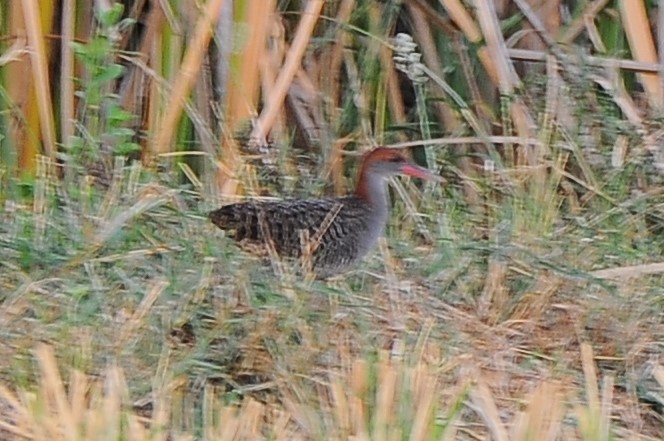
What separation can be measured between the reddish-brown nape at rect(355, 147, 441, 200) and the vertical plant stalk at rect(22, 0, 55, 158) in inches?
34.0

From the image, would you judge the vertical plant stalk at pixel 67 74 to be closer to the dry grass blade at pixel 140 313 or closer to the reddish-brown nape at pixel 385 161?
the reddish-brown nape at pixel 385 161

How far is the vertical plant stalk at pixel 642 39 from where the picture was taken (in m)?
4.93

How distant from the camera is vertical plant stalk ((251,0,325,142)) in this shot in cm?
477

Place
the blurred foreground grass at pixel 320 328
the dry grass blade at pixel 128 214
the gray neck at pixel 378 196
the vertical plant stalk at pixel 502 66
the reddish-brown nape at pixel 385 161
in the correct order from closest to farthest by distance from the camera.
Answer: the blurred foreground grass at pixel 320 328 → the dry grass blade at pixel 128 214 → the gray neck at pixel 378 196 → the reddish-brown nape at pixel 385 161 → the vertical plant stalk at pixel 502 66

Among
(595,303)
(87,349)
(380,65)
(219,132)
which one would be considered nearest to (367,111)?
(380,65)

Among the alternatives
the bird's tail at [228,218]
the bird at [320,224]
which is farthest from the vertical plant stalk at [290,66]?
the bird's tail at [228,218]

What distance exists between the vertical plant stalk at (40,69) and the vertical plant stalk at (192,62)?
1.05ft

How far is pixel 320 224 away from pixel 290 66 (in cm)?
76

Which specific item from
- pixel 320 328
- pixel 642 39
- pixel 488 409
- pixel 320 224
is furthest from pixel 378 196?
pixel 488 409

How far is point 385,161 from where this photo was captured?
15.0 feet

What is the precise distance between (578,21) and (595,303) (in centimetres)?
140

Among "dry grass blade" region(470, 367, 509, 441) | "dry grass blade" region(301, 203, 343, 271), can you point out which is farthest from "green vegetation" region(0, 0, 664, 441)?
"dry grass blade" region(301, 203, 343, 271)

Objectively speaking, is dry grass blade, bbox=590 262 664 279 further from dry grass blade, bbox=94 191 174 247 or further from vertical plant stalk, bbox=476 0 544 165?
dry grass blade, bbox=94 191 174 247

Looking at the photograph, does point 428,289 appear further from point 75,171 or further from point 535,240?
point 75,171
